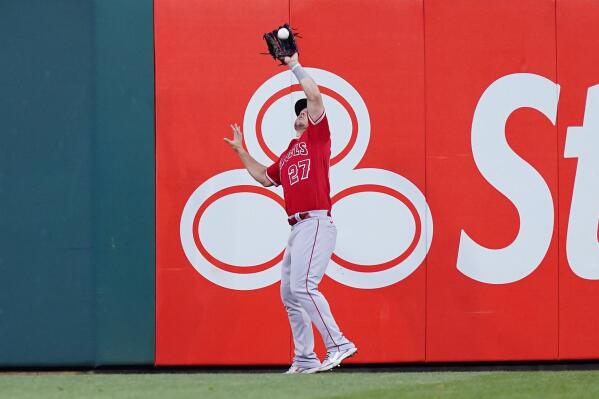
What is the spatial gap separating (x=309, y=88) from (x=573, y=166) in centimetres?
278

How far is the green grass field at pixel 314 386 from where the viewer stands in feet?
21.5

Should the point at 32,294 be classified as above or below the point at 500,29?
below

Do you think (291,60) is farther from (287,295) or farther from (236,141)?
(287,295)

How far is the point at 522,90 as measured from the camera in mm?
9242

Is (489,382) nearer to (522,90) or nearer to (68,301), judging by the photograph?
(522,90)

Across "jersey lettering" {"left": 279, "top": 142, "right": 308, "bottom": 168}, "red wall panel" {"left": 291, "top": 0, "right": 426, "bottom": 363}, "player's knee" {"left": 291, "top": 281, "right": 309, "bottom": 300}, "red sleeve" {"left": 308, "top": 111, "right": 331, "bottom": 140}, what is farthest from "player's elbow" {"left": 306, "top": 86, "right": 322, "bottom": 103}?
"red wall panel" {"left": 291, "top": 0, "right": 426, "bottom": 363}

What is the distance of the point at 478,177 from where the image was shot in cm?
920

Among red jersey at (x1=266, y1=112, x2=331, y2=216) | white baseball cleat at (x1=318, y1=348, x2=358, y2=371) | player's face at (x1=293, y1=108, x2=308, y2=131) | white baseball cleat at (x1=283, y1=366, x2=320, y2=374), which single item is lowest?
white baseball cleat at (x1=283, y1=366, x2=320, y2=374)

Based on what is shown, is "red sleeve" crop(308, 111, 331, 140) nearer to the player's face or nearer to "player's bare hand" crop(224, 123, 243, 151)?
the player's face

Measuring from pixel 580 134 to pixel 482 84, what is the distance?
2.83 feet

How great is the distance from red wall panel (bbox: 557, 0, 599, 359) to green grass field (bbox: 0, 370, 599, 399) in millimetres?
1471

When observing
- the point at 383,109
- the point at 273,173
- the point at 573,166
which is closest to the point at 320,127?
the point at 273,173

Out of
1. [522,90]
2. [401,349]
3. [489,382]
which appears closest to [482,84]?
[522,90]

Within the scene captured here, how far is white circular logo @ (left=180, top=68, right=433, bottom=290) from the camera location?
911cm
